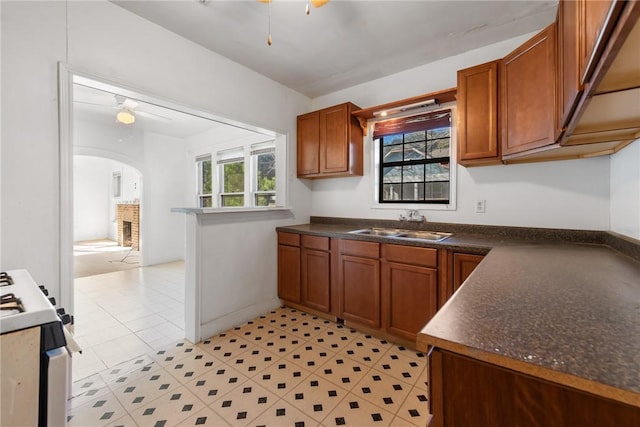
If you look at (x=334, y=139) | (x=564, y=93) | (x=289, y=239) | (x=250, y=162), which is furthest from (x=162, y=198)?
(x=564, y=93)

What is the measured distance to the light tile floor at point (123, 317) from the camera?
87.6 inches

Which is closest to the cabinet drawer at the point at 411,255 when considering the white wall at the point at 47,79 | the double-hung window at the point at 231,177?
the white wall at the point at 47,79

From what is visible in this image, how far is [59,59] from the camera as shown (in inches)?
66.2

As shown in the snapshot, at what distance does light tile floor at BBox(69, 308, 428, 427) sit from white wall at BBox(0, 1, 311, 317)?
0.83 metres

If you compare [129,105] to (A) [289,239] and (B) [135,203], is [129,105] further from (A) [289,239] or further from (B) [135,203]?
(B) [135,203]

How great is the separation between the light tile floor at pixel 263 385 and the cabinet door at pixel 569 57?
1.78 metres

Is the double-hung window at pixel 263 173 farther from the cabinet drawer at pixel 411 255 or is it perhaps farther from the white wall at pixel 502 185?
the cabinet drawer at pixel 411 255

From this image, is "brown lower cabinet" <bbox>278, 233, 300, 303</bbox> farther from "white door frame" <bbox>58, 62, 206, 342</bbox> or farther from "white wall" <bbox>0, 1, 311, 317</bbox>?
"white door frame" <bbox>58, 62, 206, 342</bbox>

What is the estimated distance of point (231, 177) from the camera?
5258mm

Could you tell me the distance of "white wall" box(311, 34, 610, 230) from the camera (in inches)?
79.4

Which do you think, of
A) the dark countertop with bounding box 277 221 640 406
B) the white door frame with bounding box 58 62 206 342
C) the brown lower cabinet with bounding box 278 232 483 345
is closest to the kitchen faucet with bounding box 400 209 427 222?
the brown lower cabinet with bounding box 278 232 483 345

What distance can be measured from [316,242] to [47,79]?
7.73ft

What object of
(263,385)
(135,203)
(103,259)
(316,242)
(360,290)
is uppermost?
(135,203)

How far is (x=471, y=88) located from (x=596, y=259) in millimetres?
1521
